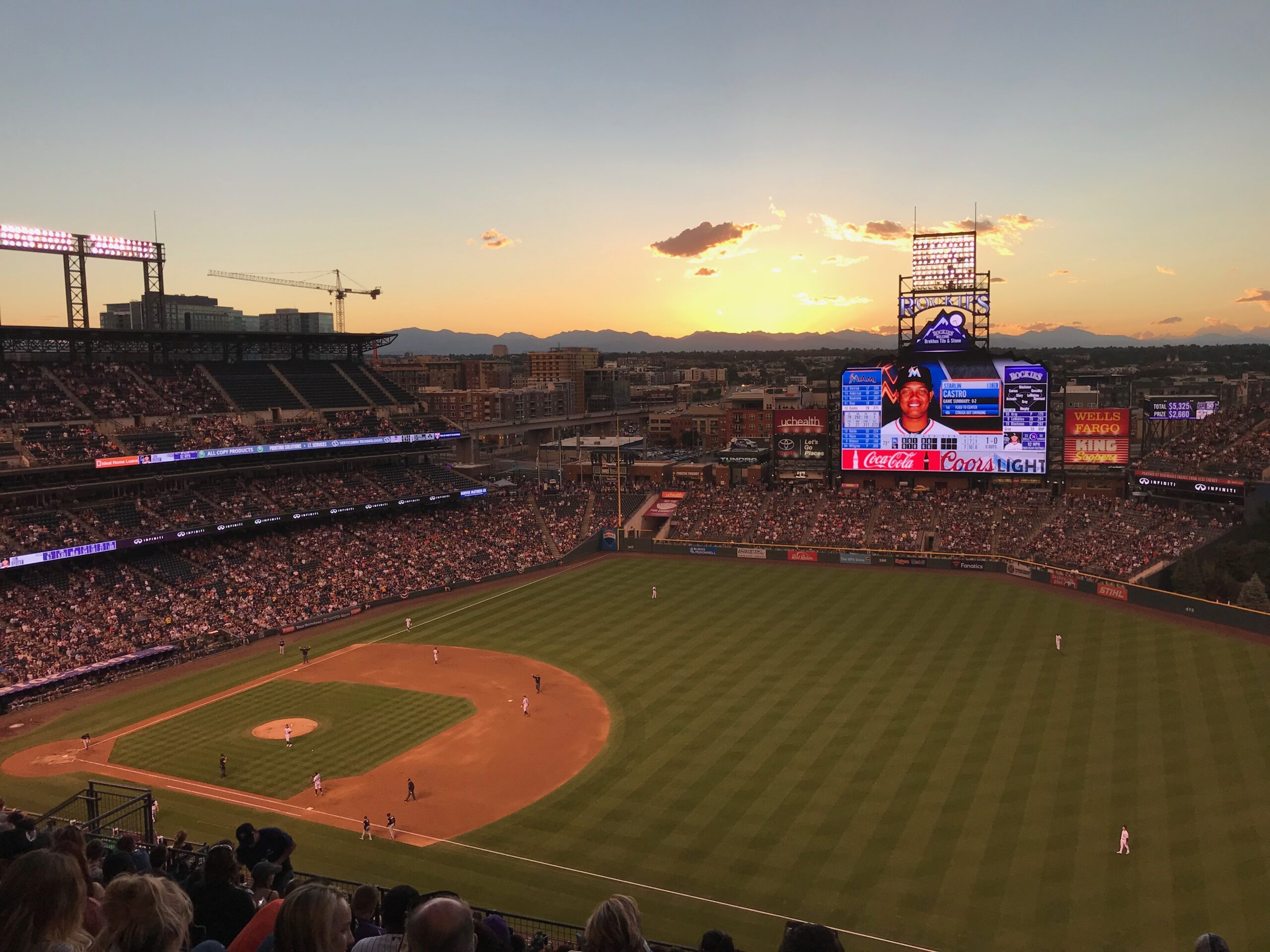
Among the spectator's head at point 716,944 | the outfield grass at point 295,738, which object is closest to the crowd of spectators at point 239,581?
the outfield grass at point 295,738

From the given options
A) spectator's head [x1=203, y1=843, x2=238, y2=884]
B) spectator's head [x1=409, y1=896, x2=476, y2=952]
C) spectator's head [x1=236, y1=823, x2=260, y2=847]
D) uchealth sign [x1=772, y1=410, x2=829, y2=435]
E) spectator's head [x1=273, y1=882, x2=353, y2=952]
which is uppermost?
uchealth sign [x1=772, y1=410, x2=829, y2=435]

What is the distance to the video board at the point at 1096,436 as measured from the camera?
6000 cm

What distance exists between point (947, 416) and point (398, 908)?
6044cm

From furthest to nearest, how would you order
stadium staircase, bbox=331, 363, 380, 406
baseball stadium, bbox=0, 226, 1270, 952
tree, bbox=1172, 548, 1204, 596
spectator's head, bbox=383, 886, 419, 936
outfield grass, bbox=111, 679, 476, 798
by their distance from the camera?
stadium staircase, bbox=331, 363, 380, 406 < tree, bbox=1172, 548, 1204, 596 < outfield grass, bbox=111, 679, 476, 798 < baseball stadium, bbox=0, 226, 1270, 952 < spectator's head, bbox=383, 886, 419, 936

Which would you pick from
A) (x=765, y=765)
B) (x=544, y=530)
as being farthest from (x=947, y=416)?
(x=765, y=765)

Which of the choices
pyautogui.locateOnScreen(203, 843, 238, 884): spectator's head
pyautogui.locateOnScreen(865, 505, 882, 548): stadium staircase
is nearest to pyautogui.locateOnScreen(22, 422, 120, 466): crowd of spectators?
pyautogui.locateOnScreen(865, 505, 882, 548): stadium staircase

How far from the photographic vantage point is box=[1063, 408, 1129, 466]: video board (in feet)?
197

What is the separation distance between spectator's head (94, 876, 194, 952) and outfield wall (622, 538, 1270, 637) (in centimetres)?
4580

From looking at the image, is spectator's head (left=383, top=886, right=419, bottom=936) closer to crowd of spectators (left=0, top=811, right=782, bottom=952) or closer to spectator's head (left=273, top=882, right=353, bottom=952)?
crowd of spectators (left=0, top=811, right=782, bottom=952)

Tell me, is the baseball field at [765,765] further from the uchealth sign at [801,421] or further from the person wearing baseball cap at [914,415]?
the uchealth sign at [801,421]

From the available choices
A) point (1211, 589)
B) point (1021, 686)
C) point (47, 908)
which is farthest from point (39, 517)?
point (1211, 589)

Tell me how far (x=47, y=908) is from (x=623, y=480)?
73.2 m

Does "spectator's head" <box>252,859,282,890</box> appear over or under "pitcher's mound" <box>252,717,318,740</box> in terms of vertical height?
over

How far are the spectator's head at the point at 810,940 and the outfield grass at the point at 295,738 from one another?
1076 inches
